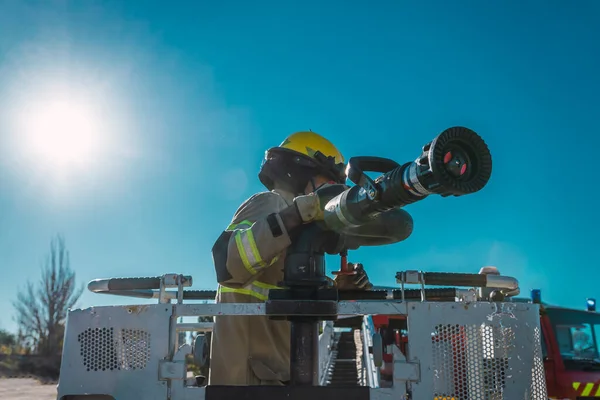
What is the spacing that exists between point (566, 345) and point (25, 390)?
20.7 m

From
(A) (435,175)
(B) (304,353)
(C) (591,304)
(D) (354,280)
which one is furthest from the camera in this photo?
(C) (591,304)

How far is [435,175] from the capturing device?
1783 millimetres

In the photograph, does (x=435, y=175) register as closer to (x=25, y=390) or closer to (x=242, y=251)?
(x=242, y=251)

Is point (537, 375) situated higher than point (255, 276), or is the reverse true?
point (255, 276)

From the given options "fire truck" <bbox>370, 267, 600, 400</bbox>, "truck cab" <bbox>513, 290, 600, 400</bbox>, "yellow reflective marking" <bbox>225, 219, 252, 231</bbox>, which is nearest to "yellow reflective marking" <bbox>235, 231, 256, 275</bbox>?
"yellow reflective marking" <bbox>225, 219, 252, 231</bbox>

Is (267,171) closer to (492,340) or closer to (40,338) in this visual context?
(492,340)

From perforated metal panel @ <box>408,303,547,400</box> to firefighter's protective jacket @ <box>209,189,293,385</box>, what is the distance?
2.38 feet

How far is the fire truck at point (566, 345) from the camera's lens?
30.8ft

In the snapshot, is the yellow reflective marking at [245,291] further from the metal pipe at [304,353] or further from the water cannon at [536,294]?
the water cannon at [536,294]

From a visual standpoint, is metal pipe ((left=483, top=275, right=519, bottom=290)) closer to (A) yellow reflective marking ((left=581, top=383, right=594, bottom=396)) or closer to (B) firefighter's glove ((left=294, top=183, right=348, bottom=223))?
(B) firefighter's glove ((left=294, top=183, right=348, bottom=223))

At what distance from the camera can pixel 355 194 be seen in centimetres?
223

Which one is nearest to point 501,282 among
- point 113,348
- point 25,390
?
point 113,348

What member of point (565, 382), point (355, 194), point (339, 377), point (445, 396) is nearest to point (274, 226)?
point (355, 194)

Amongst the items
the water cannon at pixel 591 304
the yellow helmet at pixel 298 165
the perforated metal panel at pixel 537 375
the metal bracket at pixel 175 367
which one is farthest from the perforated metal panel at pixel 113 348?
the water cannon at pixel 591 304
